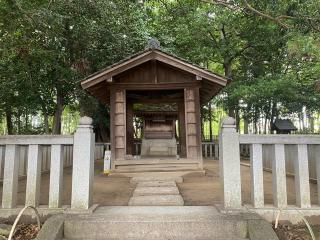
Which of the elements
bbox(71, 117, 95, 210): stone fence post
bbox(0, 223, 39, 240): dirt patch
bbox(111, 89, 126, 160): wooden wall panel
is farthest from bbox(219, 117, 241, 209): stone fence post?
bbox(111, 89, 126, 160): wooden wall panel

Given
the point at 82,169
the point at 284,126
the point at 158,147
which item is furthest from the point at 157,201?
the point at 284,126

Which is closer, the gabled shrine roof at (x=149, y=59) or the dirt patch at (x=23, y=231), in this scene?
the dirt patch at (x=23, y=231)

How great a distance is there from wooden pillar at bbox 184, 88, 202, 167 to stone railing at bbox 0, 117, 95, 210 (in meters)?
5.08

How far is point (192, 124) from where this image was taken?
8695 millimetres

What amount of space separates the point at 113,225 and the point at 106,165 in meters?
5.81

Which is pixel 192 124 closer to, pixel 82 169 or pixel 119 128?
pixel 119 128

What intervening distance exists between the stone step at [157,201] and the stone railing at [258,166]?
3.60ft

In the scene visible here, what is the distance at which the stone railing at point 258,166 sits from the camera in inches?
148

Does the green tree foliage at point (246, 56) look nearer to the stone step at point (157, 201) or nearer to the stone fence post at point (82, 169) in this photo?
the stone step at point (157, 201)

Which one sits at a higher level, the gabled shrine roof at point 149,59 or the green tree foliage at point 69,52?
the green tree foliage at point 69,52

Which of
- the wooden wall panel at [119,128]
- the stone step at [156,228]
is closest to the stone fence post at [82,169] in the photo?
the stone step at [156,228]

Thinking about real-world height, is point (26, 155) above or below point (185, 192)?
above

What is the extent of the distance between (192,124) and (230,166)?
16.2 ft

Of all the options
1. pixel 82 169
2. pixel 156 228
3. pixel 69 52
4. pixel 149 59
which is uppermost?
pixel 69 52
